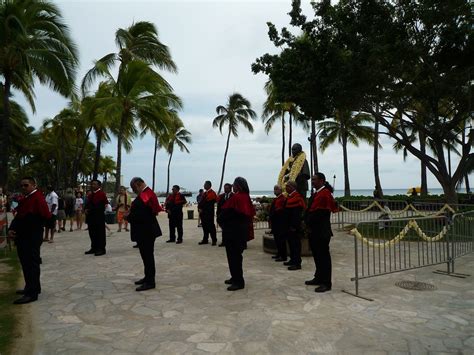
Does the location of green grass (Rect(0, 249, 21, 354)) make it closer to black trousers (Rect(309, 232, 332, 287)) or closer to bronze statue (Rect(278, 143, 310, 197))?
black trousers (Rect(309, 232, 332, 287))

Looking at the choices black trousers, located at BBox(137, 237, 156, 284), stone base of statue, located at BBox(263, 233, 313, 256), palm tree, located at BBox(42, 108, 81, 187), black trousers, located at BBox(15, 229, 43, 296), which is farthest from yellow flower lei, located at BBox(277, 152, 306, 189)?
palm tree, located at BBox(42, 108, 81, 187)

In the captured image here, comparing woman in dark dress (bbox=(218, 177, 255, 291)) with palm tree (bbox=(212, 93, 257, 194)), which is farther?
palm tree (bbox=(212, 93, 257, 194))

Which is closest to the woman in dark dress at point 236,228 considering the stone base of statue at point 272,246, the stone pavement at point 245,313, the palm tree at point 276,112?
the stone pavement at point 245,313

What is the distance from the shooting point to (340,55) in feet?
40.0

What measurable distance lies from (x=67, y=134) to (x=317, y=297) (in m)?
39.6

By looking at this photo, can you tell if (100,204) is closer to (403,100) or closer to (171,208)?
(171,208)

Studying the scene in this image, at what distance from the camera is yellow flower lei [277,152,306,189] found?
9.05 m

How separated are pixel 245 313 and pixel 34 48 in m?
12.4

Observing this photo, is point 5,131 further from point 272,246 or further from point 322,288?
point 322,288

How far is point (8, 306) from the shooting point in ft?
17.5

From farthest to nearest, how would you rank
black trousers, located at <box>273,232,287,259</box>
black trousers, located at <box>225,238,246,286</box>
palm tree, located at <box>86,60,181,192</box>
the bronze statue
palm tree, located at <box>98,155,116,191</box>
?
palm tree, located at <box>98,155,116,191</box> < palm tree, located at <box>86,60,181,192</box> < the bronze statue < black trousers, located at <box>273,232,287,259</box> < black trousers, located at <box>225,238,246,286</box>

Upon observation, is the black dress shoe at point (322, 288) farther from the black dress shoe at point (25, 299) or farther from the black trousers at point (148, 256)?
the black dress shoe at point (25, 299)

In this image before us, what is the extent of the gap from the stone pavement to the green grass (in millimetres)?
270

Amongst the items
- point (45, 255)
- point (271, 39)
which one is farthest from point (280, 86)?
point (45, 255)
